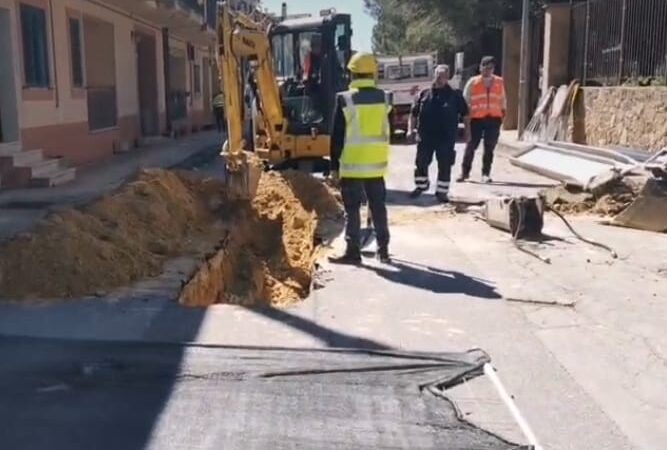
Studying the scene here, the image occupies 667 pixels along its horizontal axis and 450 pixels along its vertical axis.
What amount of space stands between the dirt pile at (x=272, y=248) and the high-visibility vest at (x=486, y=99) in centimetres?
326

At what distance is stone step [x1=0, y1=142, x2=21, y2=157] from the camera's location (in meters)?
11.5

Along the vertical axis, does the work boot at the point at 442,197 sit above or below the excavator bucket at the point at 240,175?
below

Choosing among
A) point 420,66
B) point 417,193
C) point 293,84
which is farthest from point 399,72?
point 417,193

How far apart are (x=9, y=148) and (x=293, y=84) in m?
4.88

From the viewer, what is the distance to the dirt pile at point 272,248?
7773mm

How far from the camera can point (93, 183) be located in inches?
484

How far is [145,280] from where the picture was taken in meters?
6.65

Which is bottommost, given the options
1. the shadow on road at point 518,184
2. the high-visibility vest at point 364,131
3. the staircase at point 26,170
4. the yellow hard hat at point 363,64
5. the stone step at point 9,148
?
the shadow on road at point 518,184

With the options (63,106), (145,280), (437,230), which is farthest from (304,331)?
(63,106)

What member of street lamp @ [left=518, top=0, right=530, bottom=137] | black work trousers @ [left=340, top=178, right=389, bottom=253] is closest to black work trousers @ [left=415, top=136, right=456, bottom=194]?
black work trousers @ [left=340, top=178, right=389, bottom=253]

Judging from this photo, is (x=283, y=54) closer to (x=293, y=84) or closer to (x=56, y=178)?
(x=293, y=84)

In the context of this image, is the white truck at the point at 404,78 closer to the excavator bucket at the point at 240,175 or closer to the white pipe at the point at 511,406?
the excavator bucket at the point at 240,175

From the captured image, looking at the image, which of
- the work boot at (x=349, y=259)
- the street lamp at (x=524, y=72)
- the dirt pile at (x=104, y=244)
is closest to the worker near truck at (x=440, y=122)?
the dirt pile at (x=104, y=244)

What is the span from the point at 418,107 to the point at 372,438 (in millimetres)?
7764
